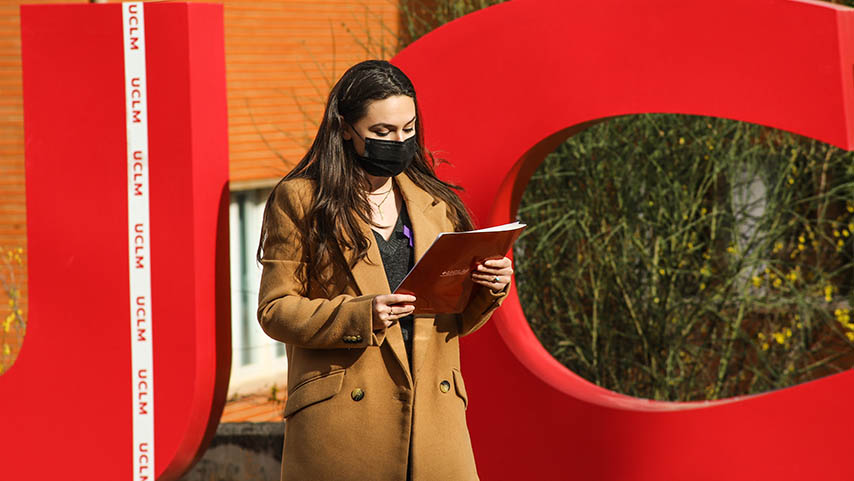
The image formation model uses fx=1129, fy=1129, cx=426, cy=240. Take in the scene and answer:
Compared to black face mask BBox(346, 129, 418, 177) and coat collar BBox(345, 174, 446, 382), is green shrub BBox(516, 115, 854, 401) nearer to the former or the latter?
coat collar BBox(345, 174, 446, 382)

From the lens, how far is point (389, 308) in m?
2.59

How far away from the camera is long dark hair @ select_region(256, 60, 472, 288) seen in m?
2.71

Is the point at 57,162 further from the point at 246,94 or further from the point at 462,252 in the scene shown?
the point at 246,94

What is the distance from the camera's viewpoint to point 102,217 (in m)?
4.02

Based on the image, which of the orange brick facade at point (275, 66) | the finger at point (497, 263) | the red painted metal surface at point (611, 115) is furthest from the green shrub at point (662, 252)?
the finger at point (497, 263)

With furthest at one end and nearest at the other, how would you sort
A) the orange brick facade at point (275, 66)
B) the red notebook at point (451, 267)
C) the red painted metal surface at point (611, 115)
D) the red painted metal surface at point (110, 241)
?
the orange brick facade at point (275, 66)
the red painted metal surface at point (110, 241)
the red painted metal surface at point (611, 115)
the red notebook at point (451, 267)

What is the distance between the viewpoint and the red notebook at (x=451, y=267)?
2.55 metres

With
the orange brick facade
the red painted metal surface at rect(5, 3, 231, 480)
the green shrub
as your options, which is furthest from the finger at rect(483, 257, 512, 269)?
the orange brick facade

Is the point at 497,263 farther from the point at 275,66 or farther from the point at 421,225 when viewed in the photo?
the point at 275,66

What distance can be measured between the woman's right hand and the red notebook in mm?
28

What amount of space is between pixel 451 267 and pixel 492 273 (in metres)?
0.15

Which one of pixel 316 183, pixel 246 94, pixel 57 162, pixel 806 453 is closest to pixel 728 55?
pixel 806 453

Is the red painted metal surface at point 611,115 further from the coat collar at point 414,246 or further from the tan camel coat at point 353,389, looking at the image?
the tan camel coat at point 353,389

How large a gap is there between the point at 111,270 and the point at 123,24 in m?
0.87
